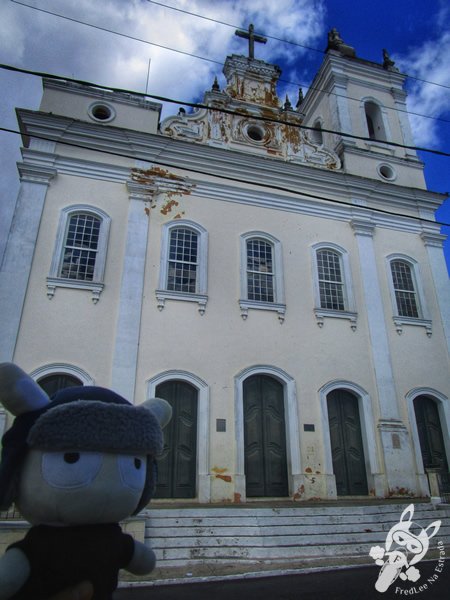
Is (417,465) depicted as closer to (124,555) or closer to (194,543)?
(194,543)

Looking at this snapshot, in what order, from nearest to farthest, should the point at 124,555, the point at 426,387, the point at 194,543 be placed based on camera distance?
the point at 124,555 → the point at 194,543 → the point at 426,387

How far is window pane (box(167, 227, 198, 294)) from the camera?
11.5 m

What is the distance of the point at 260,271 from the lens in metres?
12.3

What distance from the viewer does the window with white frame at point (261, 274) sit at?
463 inches

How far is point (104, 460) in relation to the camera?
2.74 metres

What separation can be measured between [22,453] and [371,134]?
17360 mm

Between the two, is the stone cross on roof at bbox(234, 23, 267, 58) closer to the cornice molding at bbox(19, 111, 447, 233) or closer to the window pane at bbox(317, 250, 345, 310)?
the cornice molding at bbox(19, 111, 447, 233)

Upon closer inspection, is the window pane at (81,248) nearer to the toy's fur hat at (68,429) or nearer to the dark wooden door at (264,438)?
the dark wooden door at (264,438)

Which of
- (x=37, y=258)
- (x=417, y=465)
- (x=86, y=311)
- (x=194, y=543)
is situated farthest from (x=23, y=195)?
(x=417, y=465)

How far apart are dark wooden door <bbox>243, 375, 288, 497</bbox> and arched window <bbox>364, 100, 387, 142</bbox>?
35.5ft

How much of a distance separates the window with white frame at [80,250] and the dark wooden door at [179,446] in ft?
9.69

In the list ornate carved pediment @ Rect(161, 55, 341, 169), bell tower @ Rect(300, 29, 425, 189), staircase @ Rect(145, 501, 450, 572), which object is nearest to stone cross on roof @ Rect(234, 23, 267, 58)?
ornate carved pediment @ Rect(161, 55, 341, 169)
